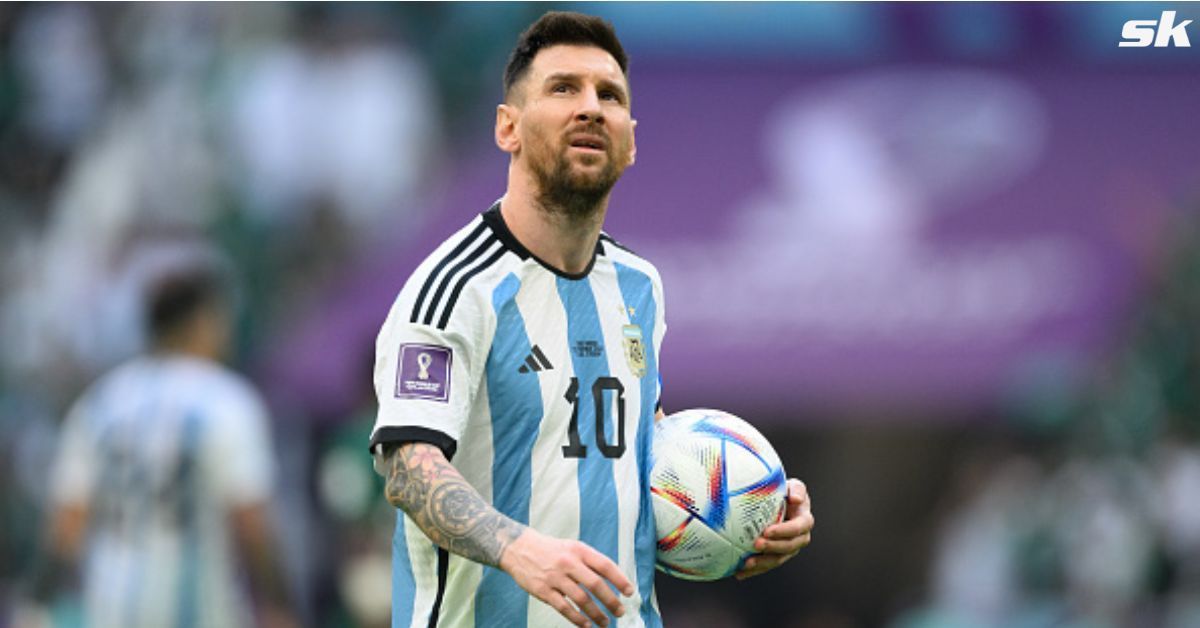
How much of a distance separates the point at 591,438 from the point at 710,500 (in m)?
0.33

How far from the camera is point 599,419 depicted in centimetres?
445

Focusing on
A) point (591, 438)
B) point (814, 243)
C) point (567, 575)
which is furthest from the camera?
point (814, 243)

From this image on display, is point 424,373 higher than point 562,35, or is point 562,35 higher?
point 562,35

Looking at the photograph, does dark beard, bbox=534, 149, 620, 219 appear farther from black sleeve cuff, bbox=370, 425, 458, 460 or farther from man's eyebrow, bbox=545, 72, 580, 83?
black sleeve cuff, bbox=370, 425, 458, 460

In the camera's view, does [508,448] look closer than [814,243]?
Yes

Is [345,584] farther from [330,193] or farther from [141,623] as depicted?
[330,193]

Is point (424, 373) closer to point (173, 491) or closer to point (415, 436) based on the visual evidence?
point (415, 436)

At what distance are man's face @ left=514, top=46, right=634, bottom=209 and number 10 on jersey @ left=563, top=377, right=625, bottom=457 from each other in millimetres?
426

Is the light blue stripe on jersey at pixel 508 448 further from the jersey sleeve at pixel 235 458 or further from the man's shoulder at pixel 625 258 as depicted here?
the jersey sleeve at pixel 235 458

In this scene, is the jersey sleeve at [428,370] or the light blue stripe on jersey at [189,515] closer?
the jersey sleeve at [428,370]

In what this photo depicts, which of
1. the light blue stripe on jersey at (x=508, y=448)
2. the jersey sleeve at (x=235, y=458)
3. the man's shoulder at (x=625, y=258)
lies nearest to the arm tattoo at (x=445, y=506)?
the light blue stripe on jersey at (x=508, y=448)

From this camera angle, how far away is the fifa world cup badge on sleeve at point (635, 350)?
4594 mm

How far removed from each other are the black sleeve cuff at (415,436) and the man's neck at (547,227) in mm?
571

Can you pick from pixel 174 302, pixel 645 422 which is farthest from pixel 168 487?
pixel 645 422
